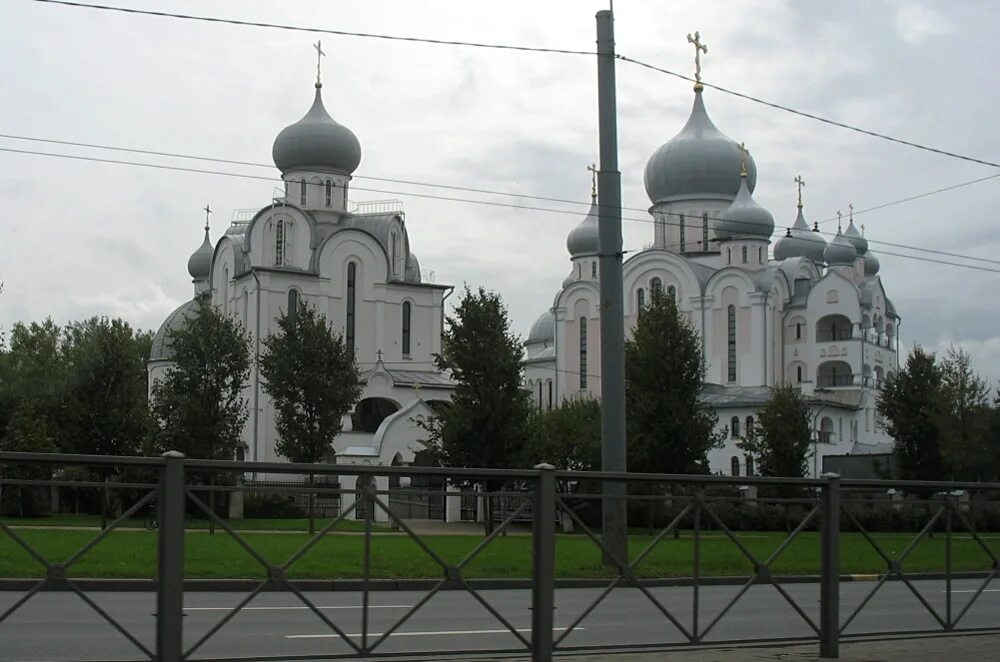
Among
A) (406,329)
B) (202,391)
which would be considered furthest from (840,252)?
(202,391)

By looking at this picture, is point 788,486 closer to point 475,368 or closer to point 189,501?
point 189,501

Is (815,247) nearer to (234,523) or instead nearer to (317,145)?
(317,145)

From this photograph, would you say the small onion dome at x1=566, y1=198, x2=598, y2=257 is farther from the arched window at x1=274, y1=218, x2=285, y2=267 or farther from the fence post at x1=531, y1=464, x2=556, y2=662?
the fence post at x1=531, y1=464, x2=556, y2=662

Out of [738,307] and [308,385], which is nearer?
[308,385]

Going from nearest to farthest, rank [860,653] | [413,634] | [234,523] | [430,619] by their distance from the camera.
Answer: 1. [234,523]
2. [413,634]
3. [860,653]
4. [430,619]

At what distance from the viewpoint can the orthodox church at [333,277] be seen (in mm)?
60812

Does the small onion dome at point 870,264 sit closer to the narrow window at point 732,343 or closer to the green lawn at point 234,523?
the narrow window at point 732,343

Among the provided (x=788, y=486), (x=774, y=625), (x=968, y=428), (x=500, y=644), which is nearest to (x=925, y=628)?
(x=774, y=625)

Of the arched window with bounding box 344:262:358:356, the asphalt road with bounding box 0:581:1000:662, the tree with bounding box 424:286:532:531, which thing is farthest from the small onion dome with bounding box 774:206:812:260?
the asphalt road with bounding box 0:581:1000:662

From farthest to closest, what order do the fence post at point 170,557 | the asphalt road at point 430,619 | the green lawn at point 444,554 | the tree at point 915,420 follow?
the tree at point 915,420 → the asphalt road at point 430,619 → the green lawn at point 444,554 → the fence post at point 170,557

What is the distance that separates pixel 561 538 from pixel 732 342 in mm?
62469

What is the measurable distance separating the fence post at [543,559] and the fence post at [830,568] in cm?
243

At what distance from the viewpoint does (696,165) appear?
7200cm

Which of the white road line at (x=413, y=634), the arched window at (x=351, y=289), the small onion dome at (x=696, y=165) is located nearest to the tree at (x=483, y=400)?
the white road line at (x=413, y=634)
